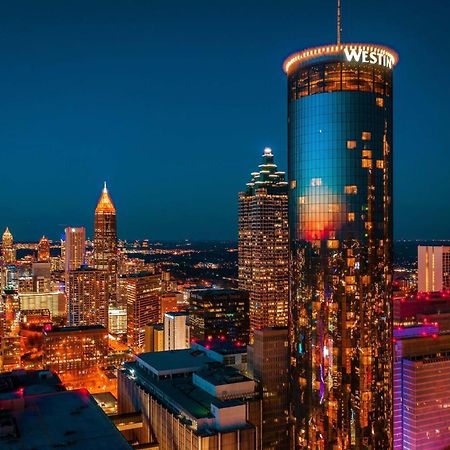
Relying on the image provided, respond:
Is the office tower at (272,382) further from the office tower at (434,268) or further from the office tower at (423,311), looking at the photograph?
the office tower at (434,268)

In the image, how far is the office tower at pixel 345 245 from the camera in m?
64.9

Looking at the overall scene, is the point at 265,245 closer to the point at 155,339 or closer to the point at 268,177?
the point at 268,177

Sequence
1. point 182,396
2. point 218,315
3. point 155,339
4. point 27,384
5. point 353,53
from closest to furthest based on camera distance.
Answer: point 353,53, point 182,396, point 27,384, point 218,315, point 155,339

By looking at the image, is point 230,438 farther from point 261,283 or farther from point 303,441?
point 261,283

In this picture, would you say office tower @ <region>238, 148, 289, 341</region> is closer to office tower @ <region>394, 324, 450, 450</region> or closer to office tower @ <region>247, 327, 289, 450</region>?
office tower @ <region>394, 324, 450, 450</region>

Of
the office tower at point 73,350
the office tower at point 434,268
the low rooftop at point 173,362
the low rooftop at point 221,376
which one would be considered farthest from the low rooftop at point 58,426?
the office tower at point 434,268

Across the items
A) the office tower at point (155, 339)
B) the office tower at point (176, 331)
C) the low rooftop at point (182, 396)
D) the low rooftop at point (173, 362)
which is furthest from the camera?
the office tower at point (155, 339)

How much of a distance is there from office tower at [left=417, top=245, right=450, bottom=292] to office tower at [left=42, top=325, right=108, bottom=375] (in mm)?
105352

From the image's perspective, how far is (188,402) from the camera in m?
70.1

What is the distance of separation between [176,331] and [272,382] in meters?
65.9

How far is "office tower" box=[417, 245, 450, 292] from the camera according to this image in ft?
598

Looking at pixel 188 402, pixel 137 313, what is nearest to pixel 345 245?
pixel 188 402

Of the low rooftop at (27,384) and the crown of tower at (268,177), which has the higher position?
the crown of tower at (268,177)

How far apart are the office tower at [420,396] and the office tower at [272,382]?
1768cm
